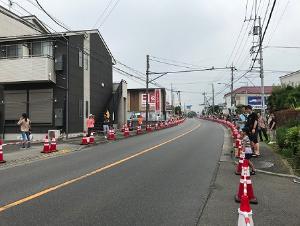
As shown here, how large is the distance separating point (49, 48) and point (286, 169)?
2295 cm

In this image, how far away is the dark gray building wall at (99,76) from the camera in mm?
37688

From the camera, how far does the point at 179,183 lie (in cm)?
1064

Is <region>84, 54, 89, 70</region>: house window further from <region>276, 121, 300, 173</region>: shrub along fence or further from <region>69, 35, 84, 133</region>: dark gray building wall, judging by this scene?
<region>276, 121, 300, 173</region>: shrub along fence

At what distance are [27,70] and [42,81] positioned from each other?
4.22 ft

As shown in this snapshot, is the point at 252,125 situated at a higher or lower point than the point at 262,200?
higher

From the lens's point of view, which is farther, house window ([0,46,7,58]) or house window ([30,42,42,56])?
house window ([0,46,7,58])

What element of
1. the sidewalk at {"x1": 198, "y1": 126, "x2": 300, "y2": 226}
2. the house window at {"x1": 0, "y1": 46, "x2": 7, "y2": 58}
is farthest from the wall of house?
the sidewalk at {"x1": 198, "y1": 126, "x2": 300, "y2": 226}

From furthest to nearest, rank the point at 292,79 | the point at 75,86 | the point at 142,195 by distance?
1. the point at 292,79
2. the point at 75,86
3. the point at 142,195

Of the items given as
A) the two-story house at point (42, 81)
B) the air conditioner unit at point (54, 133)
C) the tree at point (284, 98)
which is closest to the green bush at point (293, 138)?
the tree at point (284, 98)

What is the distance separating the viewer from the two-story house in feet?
99.9

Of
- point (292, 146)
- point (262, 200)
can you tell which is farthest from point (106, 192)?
point (292, 146)

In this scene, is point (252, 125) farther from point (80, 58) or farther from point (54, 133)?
point (80, 58)

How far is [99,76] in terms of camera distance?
39.8 meters

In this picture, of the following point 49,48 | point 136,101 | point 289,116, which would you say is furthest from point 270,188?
point 136,101
